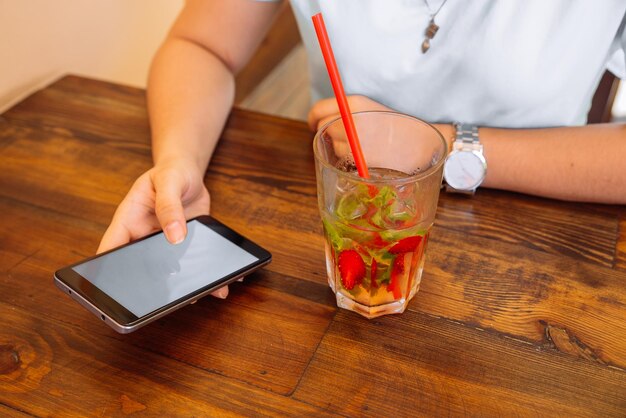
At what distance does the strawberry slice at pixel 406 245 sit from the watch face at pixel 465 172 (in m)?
0.23

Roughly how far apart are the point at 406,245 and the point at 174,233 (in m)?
0.26

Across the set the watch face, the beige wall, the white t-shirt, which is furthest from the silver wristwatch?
the beige wall

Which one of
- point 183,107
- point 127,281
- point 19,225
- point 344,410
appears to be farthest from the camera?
point 183,107

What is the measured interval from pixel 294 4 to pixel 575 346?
26.2 inches

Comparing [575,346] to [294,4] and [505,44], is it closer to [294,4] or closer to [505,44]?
[505,44]

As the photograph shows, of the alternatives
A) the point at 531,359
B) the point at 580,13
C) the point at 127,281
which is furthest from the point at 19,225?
the point at 580,13

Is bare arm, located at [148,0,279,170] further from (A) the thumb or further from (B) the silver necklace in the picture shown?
(B) the silver necklace

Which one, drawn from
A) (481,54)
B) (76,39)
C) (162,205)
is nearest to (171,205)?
(162,205)

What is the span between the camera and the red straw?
65 centimetres

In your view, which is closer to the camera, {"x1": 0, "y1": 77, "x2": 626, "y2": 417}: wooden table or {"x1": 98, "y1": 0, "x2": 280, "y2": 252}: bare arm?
{"x1": 0, "y1": 77, "x2": 626, "y2": 417}: wooden table

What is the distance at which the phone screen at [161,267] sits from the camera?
679 mm

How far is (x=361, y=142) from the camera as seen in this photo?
725mm

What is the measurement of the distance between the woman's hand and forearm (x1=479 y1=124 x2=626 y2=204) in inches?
16.2

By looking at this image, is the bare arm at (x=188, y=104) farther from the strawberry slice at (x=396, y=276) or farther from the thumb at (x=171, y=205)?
the strawberry slice at (x=396, y=276)
